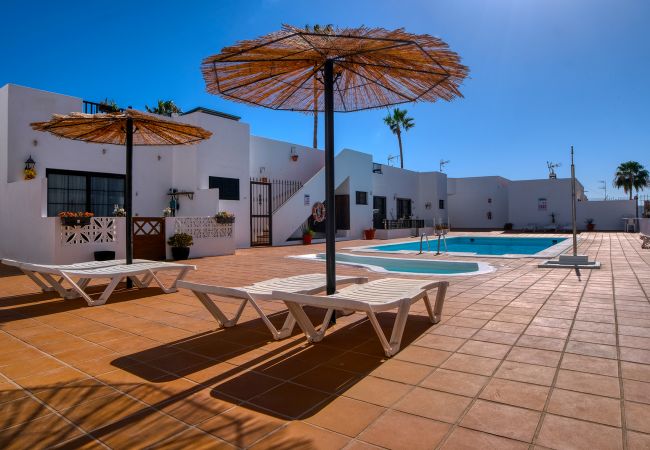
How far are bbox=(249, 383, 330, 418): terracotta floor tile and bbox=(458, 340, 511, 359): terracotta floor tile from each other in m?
1.31

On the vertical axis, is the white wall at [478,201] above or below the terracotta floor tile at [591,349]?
above

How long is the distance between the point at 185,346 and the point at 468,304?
316 cm

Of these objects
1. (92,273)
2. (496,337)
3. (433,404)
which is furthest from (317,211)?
(433,404)

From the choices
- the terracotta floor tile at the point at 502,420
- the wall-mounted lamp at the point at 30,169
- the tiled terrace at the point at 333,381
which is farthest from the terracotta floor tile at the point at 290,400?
the wall-mounted lamp at the point at 30,169

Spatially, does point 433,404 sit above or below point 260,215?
below

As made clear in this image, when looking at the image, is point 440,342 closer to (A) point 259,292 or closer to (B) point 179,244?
(A) point 259,292

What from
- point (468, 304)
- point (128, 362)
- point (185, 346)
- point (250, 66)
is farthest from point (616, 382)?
point (250, 66)

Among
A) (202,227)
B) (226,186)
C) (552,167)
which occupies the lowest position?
(202,227)

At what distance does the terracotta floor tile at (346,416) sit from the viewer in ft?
6.21

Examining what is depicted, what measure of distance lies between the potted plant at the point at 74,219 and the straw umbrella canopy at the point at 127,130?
9.57 ft

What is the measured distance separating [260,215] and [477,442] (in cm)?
1362

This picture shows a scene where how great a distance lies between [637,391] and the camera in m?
2.22

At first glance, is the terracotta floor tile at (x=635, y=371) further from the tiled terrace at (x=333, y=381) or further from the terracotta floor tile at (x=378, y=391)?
the terracotta floor tile at (x=378, y=391)

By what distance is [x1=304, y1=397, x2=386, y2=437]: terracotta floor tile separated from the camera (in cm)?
189
